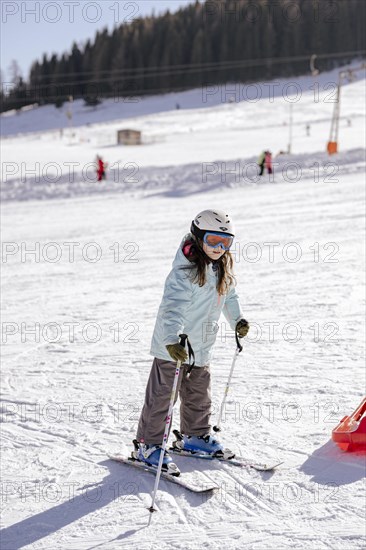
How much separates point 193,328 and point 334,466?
1226 millimetres

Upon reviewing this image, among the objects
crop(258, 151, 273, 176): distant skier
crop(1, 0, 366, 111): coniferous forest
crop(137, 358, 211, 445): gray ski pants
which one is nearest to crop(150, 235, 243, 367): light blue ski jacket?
crop(137, 358, 211, 445): gray ski pants

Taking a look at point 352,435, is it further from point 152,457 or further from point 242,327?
point 152,457

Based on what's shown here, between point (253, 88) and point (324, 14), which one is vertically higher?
point (324, 14)

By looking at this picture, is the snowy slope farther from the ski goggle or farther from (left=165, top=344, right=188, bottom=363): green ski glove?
the ski goggle

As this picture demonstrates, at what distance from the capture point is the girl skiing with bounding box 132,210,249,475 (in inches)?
151

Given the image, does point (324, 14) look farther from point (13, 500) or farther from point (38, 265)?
point (13, 500)

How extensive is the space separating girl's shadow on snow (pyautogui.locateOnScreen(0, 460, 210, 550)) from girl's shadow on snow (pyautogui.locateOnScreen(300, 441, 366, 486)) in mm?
767

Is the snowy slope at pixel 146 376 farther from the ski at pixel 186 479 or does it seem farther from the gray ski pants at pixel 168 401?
the gray ski pants at pixel 168 401

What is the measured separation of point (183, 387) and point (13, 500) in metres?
1.18

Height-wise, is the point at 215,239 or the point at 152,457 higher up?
the point at 215,239

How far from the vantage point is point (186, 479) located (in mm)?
4086

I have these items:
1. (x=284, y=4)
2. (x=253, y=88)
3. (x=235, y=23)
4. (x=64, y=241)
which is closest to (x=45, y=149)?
(x=64, y=241)

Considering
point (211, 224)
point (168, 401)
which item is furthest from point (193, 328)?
point (211, 224)

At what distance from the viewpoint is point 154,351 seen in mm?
4055
